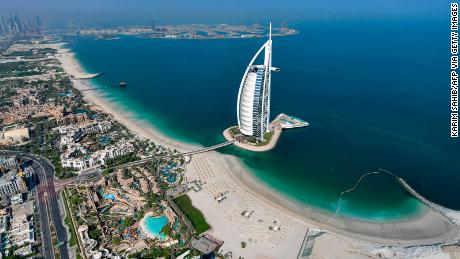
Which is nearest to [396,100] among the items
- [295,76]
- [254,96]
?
[295,76]

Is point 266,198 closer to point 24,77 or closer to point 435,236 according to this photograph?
point 435,236

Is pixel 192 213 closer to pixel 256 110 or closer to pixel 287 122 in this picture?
pixel 256 110

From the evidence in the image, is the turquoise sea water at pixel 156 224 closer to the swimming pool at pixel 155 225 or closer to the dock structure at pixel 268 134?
the swimming pool at pixel 155 225

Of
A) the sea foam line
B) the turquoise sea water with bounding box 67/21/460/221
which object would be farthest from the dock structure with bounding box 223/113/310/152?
the sea foam line

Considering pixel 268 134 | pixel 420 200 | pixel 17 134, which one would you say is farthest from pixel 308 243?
pixel 17 134

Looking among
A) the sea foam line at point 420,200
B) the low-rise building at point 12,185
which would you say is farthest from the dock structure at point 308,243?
the low-rise building at point 12,185

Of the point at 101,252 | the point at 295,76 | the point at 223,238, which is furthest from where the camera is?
the point at 295,76
